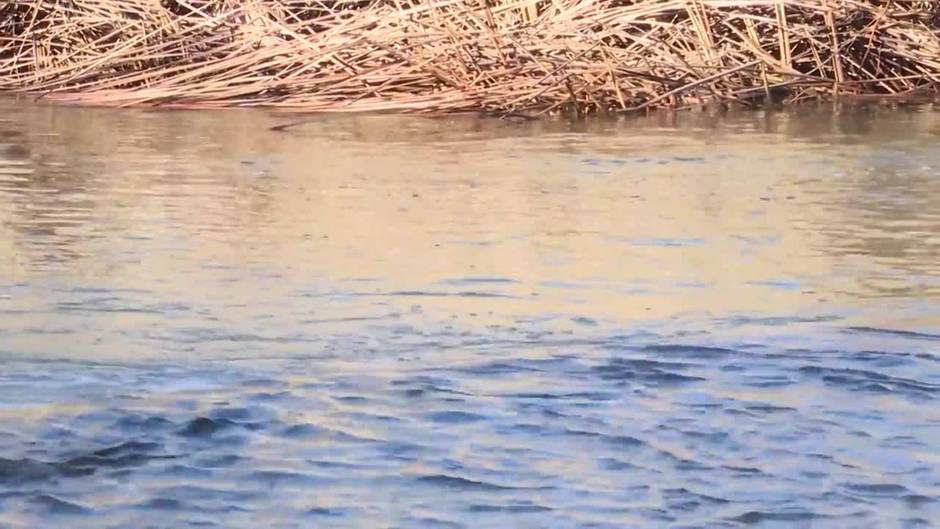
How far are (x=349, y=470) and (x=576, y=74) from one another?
6739 millimetres

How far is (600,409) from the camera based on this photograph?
3.43 meters

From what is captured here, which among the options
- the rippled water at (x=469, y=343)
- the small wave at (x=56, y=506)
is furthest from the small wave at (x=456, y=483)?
the small wave at (x=56, y=506)

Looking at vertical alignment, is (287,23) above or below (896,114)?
above

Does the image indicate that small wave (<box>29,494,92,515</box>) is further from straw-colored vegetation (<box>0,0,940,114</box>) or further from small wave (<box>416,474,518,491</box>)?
straw-colored vegetation (<box>0,0,940,114</box>)

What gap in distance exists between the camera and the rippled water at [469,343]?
2.94 meters

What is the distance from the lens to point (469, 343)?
13.2 feet

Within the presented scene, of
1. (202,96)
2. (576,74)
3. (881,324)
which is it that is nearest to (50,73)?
(202,96)

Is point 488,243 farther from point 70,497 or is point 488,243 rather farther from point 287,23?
point 287,23

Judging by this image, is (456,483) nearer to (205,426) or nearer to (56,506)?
(205,426)

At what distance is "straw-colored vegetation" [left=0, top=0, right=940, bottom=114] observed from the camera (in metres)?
9.74

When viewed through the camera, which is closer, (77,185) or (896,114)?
(77,185)

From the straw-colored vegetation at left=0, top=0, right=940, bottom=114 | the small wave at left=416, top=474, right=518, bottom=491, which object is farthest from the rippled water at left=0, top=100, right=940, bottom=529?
the straw-colored vegetation at left=0, top=0, right=940, bottom=114

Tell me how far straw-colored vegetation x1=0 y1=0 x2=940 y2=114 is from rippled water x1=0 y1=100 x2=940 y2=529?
2.38m

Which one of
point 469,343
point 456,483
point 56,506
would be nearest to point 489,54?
point 469,343
